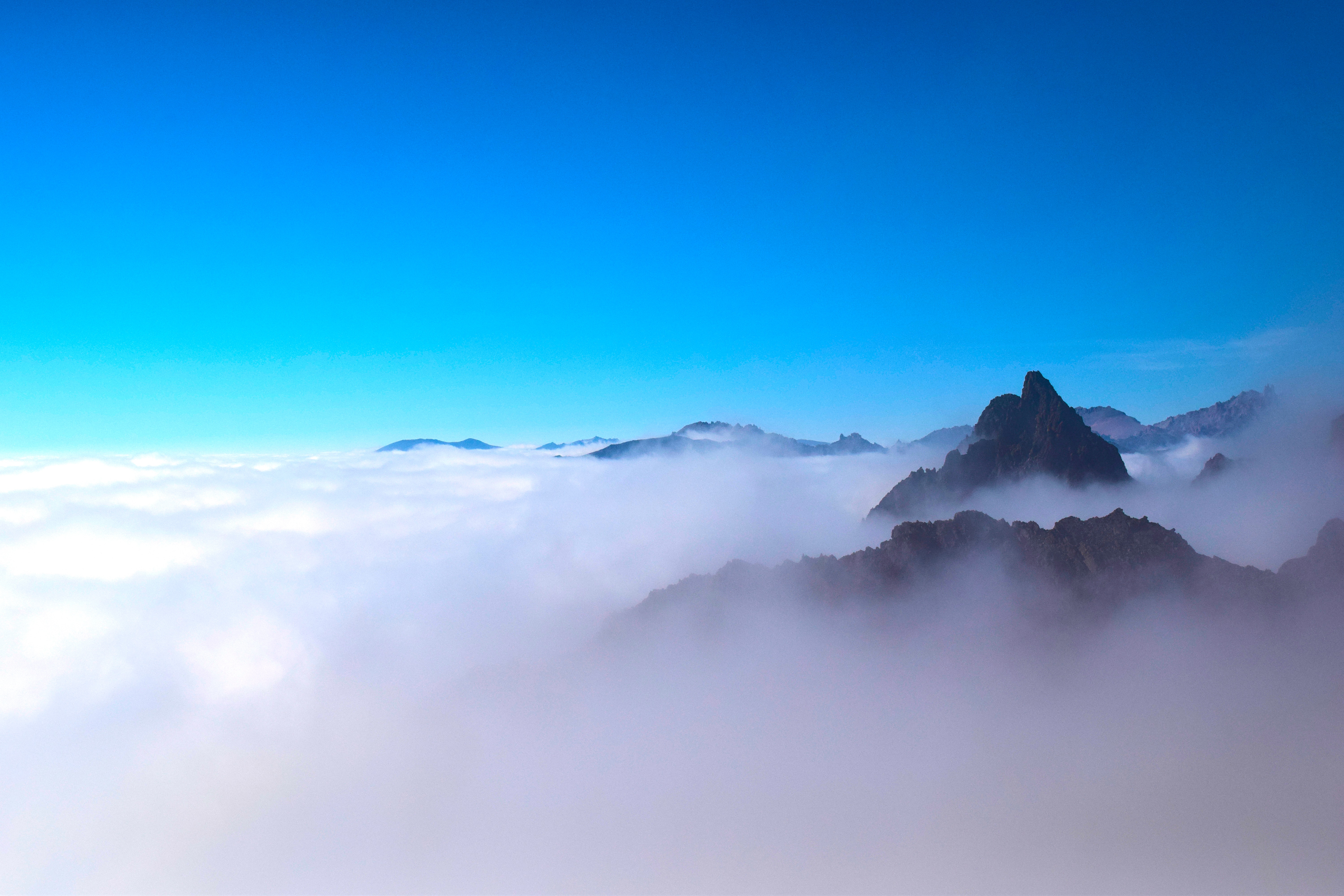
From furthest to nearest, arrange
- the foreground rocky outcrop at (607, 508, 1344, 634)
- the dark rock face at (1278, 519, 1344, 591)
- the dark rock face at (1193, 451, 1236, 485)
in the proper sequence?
the dark rock face at (1193, 451, 1236, 485)
the foreground rocky outcrop at (607, 508, 1344, 634)
the dark rock face at (1278, 519, 1344, 591)

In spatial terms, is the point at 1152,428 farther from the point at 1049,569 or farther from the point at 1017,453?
the point at 1049,569

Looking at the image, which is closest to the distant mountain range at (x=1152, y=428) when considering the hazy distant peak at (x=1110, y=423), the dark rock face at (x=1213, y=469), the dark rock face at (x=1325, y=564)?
the hazy distant peak at (x=1110, y=423)

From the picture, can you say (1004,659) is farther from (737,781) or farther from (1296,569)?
(737,781)

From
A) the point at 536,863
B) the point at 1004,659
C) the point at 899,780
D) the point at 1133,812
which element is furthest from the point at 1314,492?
the point at 536,863

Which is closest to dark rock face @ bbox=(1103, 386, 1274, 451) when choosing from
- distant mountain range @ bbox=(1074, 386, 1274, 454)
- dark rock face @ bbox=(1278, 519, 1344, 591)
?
distant mountain range @ bbox=(1074, 386, 1274, 454)

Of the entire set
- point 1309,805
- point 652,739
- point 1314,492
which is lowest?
point 652,739

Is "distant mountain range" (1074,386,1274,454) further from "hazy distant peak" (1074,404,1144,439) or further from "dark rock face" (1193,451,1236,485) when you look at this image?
"dark rock face" (1193,451,1236,485)

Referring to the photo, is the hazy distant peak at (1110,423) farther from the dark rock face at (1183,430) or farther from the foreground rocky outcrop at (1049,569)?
the foreground rocky outcrop at (1049,569)
